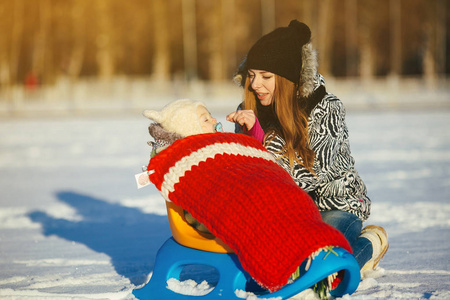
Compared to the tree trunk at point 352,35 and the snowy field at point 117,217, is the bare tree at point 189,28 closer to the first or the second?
the tree trunk at point 352,35

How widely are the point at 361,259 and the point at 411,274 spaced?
0.59 m

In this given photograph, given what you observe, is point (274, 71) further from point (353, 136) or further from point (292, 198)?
point (353, 136)

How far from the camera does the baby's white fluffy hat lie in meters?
3.27

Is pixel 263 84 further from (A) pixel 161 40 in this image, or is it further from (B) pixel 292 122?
(A) pixel 161 40

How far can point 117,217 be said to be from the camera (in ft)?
19.5

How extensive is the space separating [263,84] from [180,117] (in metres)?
0.64

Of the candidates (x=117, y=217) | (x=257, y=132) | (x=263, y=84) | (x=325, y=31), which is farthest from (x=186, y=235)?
(x=325, y=31)

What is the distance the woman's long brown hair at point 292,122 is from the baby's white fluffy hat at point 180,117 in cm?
52

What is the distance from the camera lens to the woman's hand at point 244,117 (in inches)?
137

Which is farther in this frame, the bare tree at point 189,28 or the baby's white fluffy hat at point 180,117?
the bare tree at point 189,28

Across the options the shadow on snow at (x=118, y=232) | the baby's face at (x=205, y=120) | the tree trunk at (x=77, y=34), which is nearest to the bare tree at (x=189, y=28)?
the tree trunk at (x=77, y=34)

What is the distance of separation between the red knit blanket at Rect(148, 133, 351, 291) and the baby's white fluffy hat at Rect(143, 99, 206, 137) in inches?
3.9

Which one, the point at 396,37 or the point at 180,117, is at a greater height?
the point at 180,117

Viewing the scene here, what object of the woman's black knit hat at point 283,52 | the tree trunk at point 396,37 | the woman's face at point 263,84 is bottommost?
the tree trunk at point 396,37
